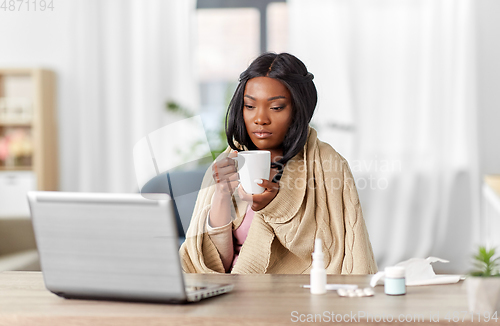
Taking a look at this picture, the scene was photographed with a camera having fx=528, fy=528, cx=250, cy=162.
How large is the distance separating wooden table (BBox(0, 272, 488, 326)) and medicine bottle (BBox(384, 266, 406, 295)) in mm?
13

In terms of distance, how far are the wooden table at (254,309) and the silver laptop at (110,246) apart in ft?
0.10

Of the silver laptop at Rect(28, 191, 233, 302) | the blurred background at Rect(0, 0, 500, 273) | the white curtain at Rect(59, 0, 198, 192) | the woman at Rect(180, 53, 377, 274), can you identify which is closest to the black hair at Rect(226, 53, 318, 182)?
the woman at Rect(180, 53, 377, 274)

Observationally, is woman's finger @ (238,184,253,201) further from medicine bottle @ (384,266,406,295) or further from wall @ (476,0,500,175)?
wall @ (476,0,500,175)

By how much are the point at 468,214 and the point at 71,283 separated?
11.3 ft

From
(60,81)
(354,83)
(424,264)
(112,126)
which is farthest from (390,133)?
(424,264)

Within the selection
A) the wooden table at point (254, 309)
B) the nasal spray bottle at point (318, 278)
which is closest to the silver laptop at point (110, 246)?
the wooden table at point (254, 309)

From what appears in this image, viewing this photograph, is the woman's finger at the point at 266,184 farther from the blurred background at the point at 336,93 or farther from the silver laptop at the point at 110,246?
the blurred background at the point at 336,93

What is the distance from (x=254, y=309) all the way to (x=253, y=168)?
442mm

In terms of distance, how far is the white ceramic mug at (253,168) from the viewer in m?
1.20

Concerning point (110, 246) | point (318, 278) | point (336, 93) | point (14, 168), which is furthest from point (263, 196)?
point (14, 168)

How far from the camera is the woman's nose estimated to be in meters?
1.39

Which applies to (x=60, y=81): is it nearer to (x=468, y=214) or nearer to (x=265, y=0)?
(x=265, y=0)

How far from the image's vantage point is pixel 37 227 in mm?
873

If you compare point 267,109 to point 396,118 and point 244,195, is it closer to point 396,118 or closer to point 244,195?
point 244,195
